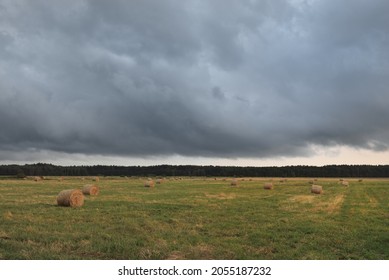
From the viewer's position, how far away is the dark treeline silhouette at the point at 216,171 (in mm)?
153125

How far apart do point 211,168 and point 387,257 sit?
523 ft

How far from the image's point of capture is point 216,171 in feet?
531

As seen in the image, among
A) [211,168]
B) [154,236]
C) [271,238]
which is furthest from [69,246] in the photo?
[211,168]

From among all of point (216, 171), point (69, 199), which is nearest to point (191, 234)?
point (69, 199)

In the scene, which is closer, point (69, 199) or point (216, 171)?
point (69, 199)

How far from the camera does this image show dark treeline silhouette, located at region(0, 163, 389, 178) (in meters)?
153

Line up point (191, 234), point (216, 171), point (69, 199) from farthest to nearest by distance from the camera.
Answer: point (216, 171), point (69, 199), point (191, 234)

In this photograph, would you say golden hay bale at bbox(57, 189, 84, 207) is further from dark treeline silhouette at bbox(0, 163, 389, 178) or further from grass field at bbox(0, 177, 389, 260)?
dark treeline silhouette at bbox(0, 163, 389, 178)

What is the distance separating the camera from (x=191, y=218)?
17.4m

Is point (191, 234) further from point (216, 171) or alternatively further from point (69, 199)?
point (216, 171)

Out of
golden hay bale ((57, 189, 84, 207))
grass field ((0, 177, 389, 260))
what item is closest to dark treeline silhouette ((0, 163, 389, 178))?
golden hay bale ((57, 189, 84, 207))

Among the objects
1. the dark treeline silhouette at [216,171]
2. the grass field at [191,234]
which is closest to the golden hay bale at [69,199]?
the grass field at [191,234]

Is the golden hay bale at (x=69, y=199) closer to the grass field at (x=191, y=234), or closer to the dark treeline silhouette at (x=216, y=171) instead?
the grass field at (x=191, y=234)
